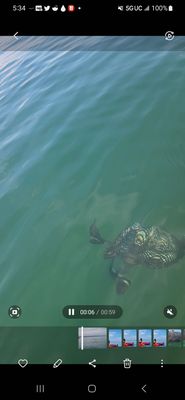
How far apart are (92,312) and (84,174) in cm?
104

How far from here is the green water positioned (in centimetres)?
253

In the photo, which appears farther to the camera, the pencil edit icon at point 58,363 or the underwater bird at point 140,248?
the underwater bird at point 140,248

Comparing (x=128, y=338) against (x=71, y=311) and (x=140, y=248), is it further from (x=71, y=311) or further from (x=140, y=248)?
(x=140, y=248)

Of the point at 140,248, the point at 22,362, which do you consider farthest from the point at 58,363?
the point at 140,248

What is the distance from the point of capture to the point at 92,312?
241 centimetres

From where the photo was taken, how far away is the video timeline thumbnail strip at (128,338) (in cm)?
239

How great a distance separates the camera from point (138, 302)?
2.46 m

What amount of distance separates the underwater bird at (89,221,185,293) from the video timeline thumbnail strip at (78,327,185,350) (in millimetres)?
282

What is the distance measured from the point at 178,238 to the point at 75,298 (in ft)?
2.54
